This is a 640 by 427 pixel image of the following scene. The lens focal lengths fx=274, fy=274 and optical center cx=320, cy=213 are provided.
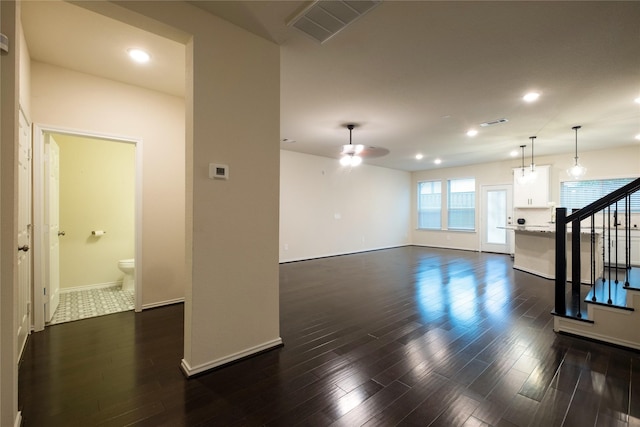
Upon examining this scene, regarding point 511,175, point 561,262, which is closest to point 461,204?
point 511,175

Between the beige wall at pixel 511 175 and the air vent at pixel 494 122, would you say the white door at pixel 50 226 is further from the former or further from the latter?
the beige wall at pixel 511 175

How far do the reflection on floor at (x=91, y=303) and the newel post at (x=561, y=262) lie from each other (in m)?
4.91

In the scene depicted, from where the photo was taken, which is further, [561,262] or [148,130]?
[148,130]

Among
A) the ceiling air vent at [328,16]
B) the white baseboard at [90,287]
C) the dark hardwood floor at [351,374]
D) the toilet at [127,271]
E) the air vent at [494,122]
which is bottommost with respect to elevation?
the dark hardwood floor at [351,374]

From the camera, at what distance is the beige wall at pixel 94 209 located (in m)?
4.18

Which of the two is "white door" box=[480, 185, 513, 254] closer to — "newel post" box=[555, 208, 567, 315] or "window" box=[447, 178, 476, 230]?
"window" box=[447, 178, 476, 230]

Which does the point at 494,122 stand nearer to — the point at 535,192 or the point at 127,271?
the point at 535,192

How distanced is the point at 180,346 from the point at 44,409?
906mm

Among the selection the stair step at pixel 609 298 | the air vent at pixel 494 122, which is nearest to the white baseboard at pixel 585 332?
the stair step at pixel 609 298

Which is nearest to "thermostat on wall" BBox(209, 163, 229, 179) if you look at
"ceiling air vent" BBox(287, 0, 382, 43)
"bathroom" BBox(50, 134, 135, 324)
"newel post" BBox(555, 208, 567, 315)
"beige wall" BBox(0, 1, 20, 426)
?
"beige wall" BBox(0, 1, 20, 426)

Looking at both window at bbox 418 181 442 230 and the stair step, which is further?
window at bbox 418 181 442 230

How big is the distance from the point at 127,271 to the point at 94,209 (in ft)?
3.87

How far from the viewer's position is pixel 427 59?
2.73m

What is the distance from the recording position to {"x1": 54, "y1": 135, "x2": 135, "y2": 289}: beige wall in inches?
165
